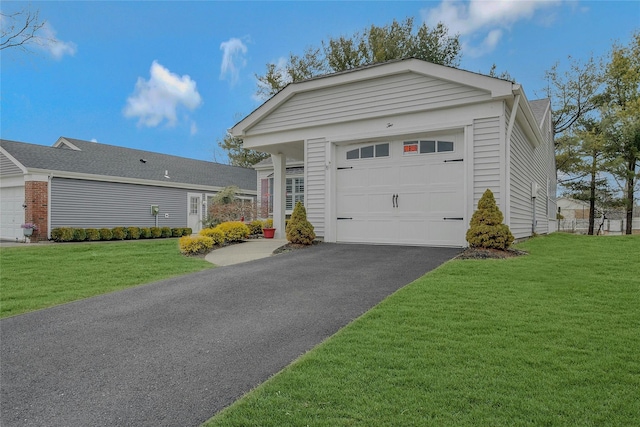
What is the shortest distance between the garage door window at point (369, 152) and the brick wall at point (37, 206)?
12.9m

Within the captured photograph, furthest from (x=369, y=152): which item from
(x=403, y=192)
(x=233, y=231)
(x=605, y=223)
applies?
(x=605, y=223)

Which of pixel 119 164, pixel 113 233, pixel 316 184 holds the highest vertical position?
pixel 119 164

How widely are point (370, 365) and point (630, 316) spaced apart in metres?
2.69

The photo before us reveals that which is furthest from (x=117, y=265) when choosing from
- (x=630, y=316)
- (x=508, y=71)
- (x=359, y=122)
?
(x=508, y=71)

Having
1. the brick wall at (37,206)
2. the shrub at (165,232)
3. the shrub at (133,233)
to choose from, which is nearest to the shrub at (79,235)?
the brick wall at (37,206)

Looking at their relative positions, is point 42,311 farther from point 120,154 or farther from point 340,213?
point 120,154

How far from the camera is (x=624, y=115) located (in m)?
17.8

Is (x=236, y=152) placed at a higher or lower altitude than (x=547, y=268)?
higher

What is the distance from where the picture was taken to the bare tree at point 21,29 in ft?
36.2

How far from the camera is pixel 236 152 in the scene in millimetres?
34531

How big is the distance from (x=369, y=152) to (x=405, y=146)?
919 millimetres

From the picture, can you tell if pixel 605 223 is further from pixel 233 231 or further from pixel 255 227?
pixel 233 231

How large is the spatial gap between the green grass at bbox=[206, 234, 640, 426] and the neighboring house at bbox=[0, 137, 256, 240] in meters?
16.1

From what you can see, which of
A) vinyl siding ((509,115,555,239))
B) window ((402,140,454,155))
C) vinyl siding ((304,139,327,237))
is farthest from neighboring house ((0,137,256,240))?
vinyl siding ((509,115,555,239))
